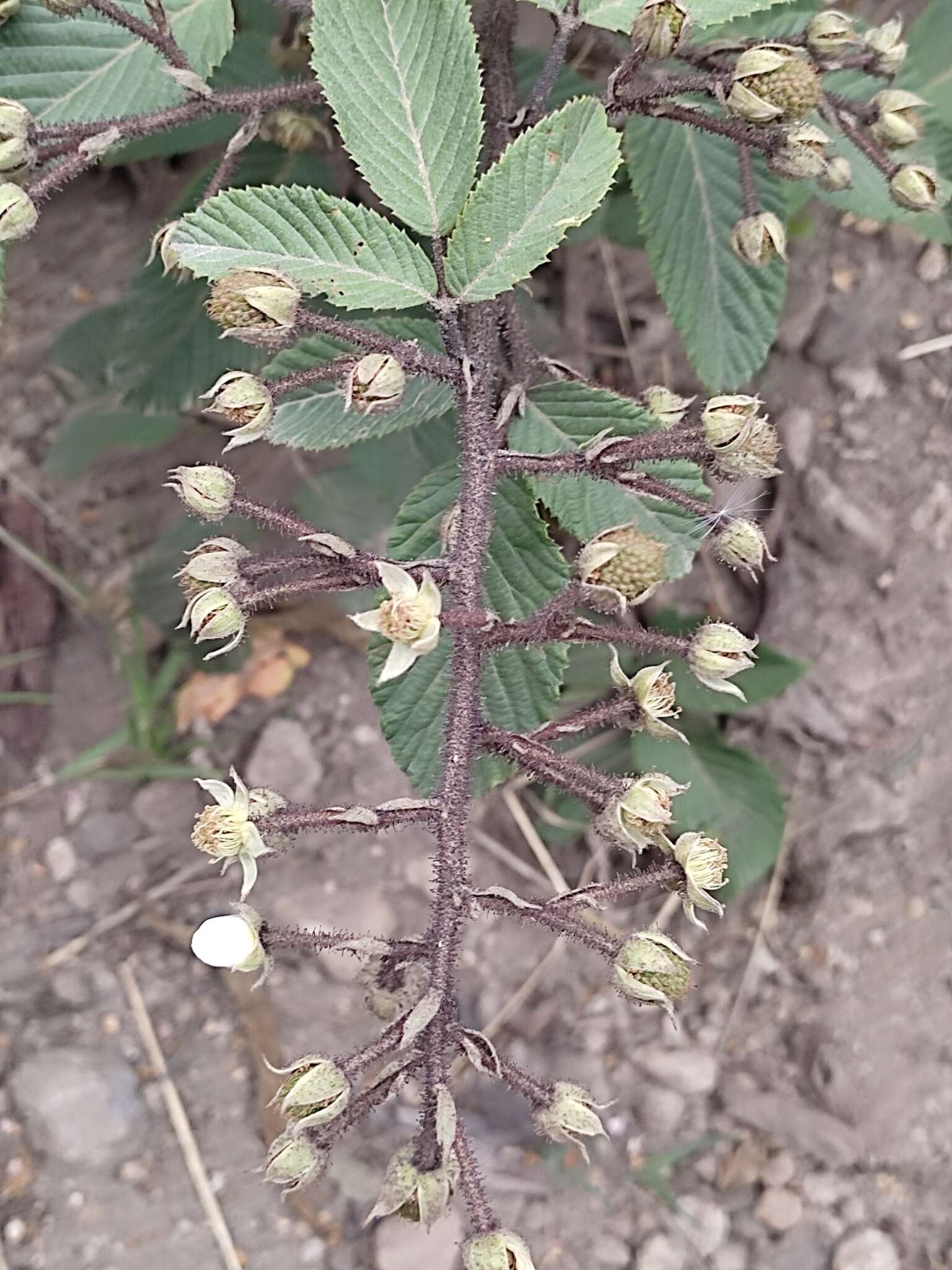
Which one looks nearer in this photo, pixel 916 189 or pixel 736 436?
pixel 736 436

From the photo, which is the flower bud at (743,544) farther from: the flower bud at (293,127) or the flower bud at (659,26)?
the flower bud at (293,127)

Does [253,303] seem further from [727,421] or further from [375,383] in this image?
[727,421]

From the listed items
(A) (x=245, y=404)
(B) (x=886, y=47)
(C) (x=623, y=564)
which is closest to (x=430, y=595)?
(C) (x=623, y=564)

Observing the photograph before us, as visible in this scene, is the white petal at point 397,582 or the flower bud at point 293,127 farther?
the flower bud at point 293,127

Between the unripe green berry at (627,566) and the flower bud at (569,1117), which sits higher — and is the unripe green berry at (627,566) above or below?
above

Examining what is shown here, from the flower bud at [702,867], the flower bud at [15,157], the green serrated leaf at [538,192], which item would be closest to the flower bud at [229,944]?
the flower bud at [702,867]

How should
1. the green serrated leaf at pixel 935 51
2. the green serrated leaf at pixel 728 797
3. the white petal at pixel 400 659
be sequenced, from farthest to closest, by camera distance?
the green serrated leaf at pixel 728 797 < the green serrated leaf at pixel 935 51 < the white petal at pixel 400 659
